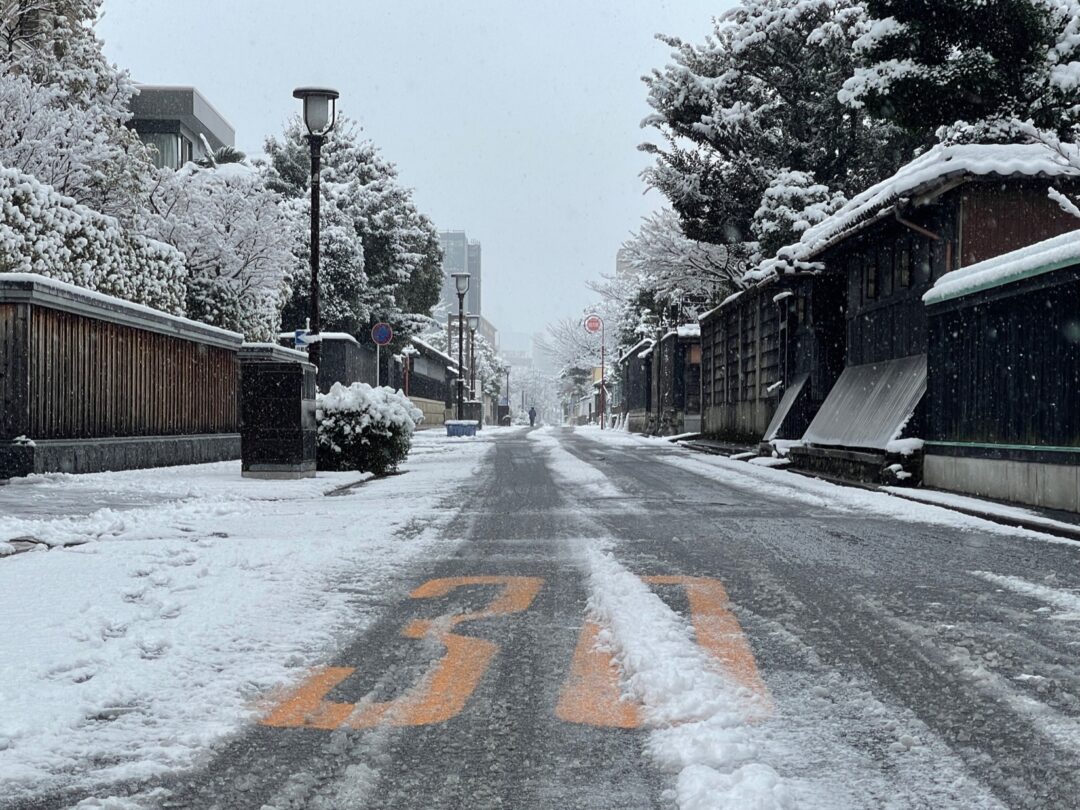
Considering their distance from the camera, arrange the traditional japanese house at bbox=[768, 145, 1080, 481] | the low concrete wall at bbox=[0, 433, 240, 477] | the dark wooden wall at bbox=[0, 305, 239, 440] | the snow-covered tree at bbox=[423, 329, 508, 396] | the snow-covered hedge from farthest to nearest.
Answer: the snow-covered tree at bbox=[423, 329, 508, 396] < the snow-covered hedge < the traditional japanese house at bbox=[768, 145, 1080, 481] < the dark wooden wall at bbox=[0, 305, 239, 440] < the low concrete wall at bbox=[0, 433, 240, 477]

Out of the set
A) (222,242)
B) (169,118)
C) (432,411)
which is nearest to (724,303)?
(222,242)

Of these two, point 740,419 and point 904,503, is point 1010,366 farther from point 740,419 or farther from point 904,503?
point 740,419

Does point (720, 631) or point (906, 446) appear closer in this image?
point (720, 631)

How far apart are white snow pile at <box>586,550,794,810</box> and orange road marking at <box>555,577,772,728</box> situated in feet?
0.14

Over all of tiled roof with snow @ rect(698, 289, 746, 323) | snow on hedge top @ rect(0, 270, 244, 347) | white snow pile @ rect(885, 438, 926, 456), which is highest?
tiled roof with snow @ rect(698, 289, 746, 323)

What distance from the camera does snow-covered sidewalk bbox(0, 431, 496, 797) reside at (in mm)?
2922

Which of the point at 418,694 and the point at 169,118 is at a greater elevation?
the point at 169,118

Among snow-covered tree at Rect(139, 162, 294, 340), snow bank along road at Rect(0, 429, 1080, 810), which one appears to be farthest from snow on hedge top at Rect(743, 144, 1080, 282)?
snow-covered tree at Rect(139, 162, 294, 340)

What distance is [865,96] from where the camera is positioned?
15297 millimetres

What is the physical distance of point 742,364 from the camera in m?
26.1

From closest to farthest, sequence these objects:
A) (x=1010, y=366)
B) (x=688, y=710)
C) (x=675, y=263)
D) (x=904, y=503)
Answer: (x=688, y=710), (x=904, y=503), (x=1010, y=366), (x=675, y=263)

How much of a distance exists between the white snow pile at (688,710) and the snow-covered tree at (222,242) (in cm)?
2302

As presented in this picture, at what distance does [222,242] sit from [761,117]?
15012mm

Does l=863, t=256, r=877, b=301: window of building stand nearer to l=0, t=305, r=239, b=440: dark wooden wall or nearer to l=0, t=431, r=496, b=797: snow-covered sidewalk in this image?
l=0, t=431, r=496, b=797: snow-covered sidewalk
